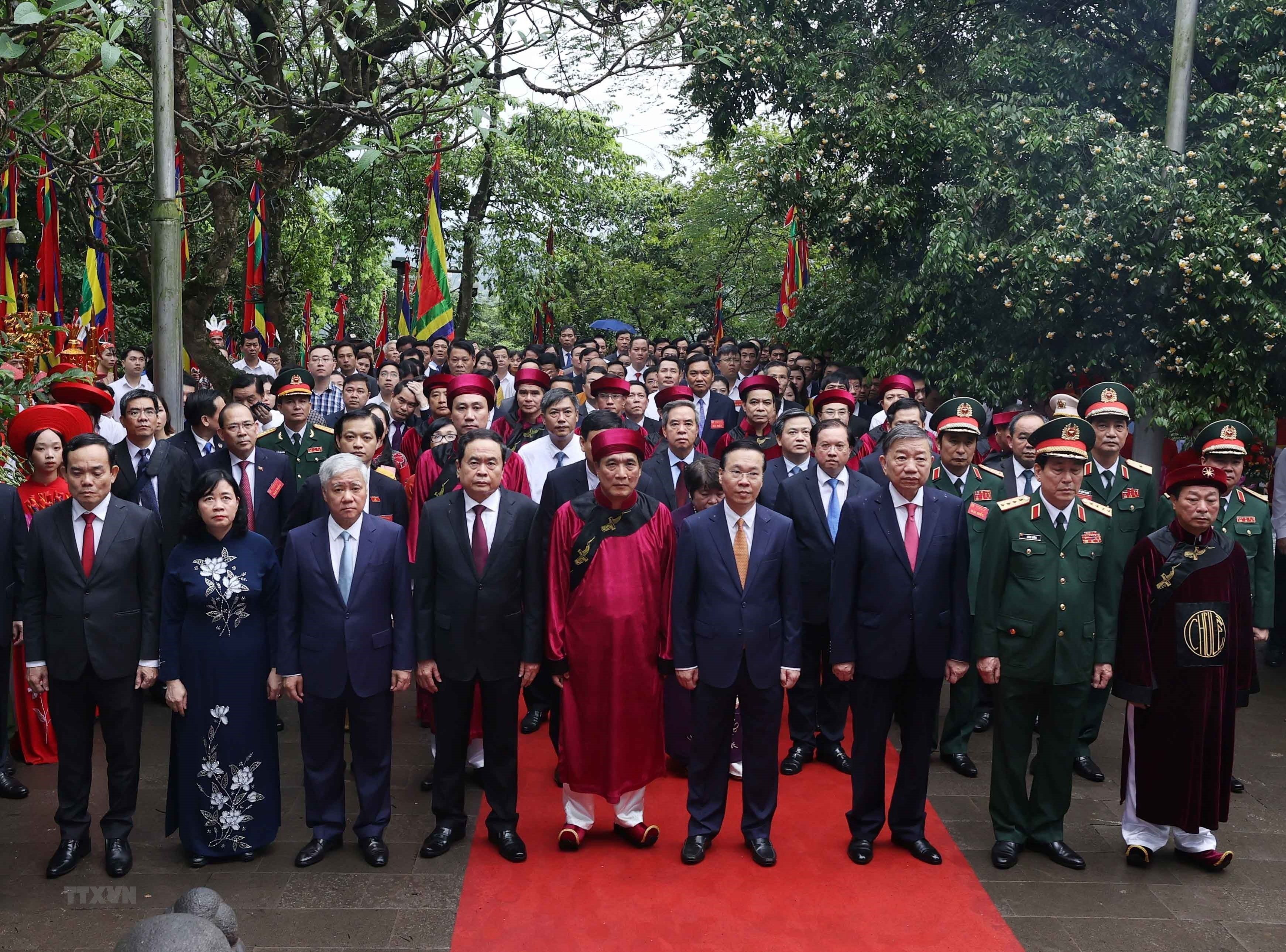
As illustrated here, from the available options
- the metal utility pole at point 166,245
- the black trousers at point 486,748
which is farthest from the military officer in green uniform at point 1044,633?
the metal utility pole at point 166,245

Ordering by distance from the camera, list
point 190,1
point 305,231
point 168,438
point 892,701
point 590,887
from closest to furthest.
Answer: point 590,887 → point 892,701 → point 168,438 → point 190,1 → point 305,231

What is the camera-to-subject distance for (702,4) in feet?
32.4

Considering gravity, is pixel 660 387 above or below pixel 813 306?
below

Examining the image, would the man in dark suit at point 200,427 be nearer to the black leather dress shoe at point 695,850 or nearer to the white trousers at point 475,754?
the white trousers at point 475,754

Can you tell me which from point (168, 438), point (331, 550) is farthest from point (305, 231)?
point (331, 550)

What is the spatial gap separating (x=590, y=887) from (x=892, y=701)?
5.18 ft

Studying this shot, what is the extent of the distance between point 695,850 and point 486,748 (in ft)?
→ 3.38

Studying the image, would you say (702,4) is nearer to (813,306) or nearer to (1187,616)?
(813,306)

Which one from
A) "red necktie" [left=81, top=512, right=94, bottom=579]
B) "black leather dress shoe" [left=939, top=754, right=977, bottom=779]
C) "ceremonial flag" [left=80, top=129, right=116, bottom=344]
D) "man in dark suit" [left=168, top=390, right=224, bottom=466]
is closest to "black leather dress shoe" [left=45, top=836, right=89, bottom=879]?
"red necktie" [left=81, top=512, right=94, bottom=579]

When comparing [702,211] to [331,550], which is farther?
[702,211]

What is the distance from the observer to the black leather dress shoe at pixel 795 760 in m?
5.91

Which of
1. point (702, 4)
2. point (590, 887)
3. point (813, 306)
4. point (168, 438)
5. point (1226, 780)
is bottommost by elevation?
point (590, 887)

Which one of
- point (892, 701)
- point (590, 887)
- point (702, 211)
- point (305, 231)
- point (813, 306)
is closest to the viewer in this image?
point (590, 887)

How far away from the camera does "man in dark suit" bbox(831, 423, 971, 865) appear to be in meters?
4.87
